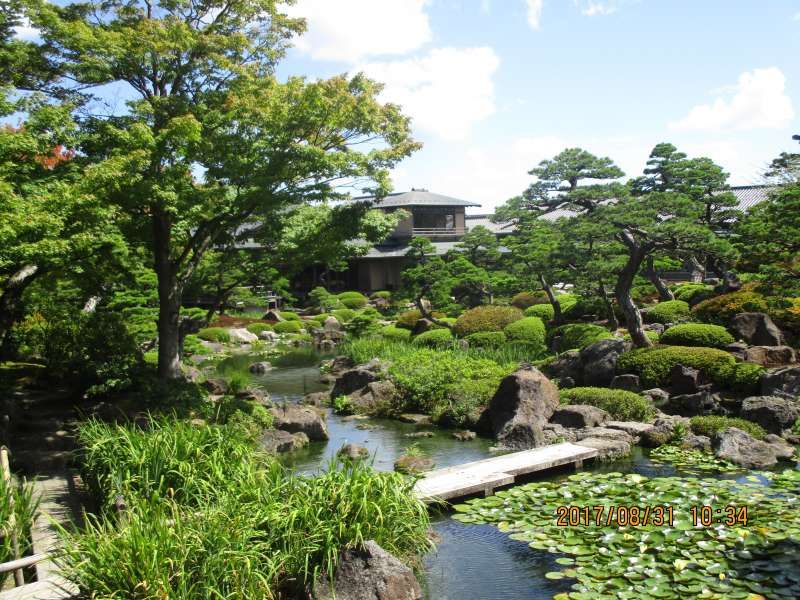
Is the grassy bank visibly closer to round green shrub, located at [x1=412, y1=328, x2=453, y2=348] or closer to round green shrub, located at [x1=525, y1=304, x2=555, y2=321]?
round green shrub, located at [x1=412, y1=328, x2=453, y2=348]

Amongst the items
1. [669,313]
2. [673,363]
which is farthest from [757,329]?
[669,313]

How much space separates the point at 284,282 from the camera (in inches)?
715

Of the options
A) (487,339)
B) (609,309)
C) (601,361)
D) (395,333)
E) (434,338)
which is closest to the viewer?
(601,361)

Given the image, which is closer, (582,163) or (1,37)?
(1,37)

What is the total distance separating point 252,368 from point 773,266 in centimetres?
1652

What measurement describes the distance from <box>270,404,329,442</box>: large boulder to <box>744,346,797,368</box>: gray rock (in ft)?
32.8

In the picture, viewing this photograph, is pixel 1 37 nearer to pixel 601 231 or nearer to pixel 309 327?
pixel 601 231

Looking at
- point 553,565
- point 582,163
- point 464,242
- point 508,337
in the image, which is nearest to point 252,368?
point 508,337

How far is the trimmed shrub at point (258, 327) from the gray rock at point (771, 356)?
22.5 meters

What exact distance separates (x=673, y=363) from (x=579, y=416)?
3.71 metres

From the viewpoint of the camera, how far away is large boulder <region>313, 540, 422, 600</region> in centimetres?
620
